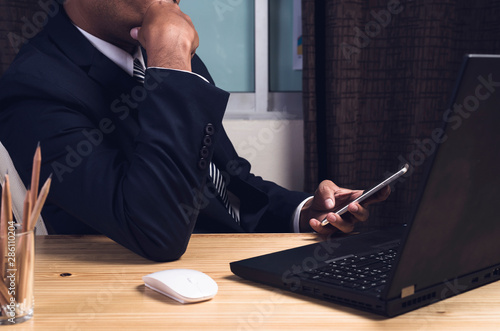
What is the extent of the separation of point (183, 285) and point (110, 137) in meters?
0.51

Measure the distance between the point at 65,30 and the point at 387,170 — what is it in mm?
1237

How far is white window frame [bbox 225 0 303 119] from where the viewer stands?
1837mm

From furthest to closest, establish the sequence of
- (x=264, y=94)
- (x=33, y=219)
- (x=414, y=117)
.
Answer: (x=264, y=94) → (x=414, y=117) → (x=33, y=219)

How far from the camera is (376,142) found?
72.0 inches

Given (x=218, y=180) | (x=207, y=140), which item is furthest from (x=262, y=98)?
(x=207, y=140)

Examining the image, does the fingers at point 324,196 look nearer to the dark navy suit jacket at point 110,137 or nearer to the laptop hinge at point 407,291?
the dark navy suit jacket at point 110,137

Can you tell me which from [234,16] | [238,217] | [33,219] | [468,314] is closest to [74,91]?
[33,219]

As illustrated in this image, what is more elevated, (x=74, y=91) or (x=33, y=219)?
(x=74, y=91)

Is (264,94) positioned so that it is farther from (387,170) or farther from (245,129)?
(387,170)

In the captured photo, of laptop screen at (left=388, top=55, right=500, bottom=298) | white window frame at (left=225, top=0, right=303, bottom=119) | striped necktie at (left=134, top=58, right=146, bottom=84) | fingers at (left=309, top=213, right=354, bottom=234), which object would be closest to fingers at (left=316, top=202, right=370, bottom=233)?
fingers at (left=309, top=213, right=354, bottom=234)

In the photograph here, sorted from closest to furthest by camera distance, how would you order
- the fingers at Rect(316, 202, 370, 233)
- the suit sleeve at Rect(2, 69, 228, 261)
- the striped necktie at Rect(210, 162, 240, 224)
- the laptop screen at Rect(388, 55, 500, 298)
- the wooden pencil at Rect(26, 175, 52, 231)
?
the laptop screen at Rect(388, 55, 500, 298)
the wooden pencil at Rect(26, 175, 52, 231)
the suit sleeve at Rect(2, 69, 228, 261)
the fingers at Rect(316, 202, 370, 233)
the striped necktie at Rect(210, 162, 240, 224)

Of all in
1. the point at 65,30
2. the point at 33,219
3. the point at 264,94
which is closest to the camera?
the point at 33,219

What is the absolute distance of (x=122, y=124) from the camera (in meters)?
1.04

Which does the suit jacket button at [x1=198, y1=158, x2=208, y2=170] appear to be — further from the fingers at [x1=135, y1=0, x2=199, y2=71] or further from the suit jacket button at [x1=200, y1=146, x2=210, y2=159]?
the fingers at [x1=135, y1=0, x2=199, y2=71]
